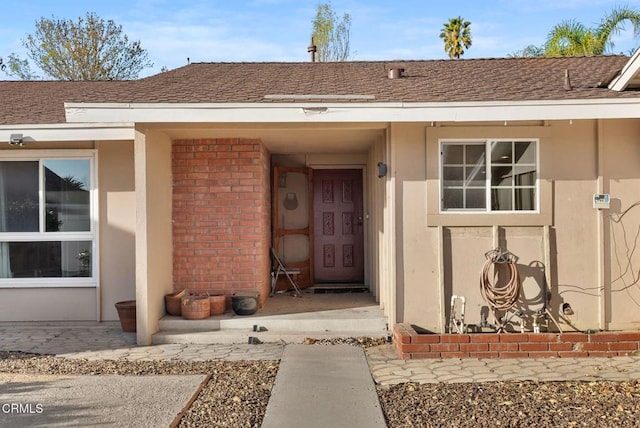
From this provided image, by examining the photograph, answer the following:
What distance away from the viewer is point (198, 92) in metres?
6.58

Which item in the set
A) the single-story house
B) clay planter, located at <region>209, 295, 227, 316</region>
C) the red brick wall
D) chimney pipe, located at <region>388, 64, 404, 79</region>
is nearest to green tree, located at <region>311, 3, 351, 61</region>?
the single-story house

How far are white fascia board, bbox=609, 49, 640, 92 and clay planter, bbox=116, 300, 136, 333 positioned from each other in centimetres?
653

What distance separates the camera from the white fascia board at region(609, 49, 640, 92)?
19.0 feet

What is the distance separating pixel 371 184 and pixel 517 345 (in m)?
3.70

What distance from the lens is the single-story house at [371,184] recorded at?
6.12 metres

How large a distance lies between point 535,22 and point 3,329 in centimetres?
1889

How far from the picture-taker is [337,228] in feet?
32.1

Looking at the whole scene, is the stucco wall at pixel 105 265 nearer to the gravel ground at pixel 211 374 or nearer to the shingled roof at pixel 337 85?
the shingled roof at pixel 337 85

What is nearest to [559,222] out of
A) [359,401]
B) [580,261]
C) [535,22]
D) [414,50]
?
[580,261]

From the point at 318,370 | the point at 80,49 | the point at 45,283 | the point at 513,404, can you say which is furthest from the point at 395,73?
the point at 80,49

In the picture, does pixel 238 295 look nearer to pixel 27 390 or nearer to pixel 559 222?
pixel 27 390

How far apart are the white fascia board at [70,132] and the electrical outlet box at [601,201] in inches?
231

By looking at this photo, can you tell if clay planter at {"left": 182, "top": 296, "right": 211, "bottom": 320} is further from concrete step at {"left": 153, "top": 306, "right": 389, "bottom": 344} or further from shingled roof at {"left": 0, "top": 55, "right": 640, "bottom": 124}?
shingled roof at {"left": 0, "top": 55, "right": 640, "bottom": 124}

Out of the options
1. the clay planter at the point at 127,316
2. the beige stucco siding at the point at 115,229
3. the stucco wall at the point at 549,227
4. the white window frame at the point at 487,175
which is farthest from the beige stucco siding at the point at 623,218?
the beige stucco siding at the point at 115,229
